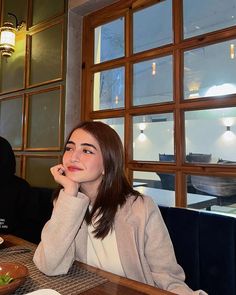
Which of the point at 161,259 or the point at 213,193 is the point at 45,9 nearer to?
the point at 213,193

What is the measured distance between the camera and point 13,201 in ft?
5.81

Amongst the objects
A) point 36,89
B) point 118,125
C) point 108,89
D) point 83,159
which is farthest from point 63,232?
point 36,89

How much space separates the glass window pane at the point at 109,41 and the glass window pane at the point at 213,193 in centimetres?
110

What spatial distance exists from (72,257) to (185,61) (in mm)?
1330

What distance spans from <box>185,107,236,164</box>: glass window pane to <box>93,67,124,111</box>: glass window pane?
23.3 inches

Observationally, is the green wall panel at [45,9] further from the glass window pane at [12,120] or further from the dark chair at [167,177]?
the dark chair at [167,177]

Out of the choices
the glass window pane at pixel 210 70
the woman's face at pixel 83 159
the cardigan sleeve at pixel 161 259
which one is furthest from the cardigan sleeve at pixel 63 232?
the glass window pane at pixel 210 70

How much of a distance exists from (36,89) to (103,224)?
5.95ft

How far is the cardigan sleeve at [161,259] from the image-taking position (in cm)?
99

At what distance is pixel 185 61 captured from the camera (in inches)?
68.7

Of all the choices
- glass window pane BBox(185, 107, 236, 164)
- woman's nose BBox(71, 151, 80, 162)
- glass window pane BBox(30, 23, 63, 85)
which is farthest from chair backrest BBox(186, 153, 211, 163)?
glass window pane BBox(30, 23, 63, 85)

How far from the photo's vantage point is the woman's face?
43.1 inches

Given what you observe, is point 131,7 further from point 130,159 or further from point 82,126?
point 82,126

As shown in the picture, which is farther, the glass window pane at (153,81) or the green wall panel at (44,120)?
the green wall panel at (44,120)
